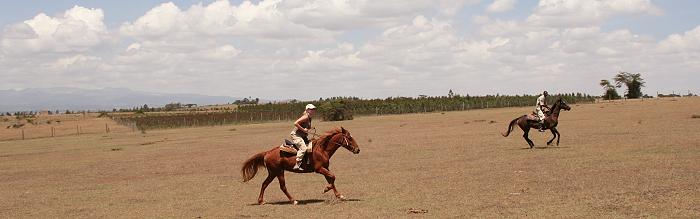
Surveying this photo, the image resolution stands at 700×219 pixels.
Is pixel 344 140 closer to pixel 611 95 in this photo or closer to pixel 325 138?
pixel 325 138

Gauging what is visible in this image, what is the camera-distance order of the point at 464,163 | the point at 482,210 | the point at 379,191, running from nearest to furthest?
the point at 482,210 < the point at 379,191 < the point at 464,163

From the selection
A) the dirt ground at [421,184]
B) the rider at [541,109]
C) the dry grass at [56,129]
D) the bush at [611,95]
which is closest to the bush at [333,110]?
the dry grass at [56,129]

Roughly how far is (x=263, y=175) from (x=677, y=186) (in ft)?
43.8

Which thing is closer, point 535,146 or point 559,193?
point 559,193

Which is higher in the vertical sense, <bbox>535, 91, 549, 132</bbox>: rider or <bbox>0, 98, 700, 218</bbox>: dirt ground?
<bbox>535, 91, 549, 132</bbox>: rider

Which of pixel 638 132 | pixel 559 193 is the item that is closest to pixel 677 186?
pixel 559 193

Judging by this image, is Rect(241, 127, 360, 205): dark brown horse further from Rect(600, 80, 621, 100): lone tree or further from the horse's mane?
Rect(600, 80, 621, 100): lone tree

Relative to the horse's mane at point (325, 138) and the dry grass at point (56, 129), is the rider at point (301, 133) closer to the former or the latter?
the horse's mane at point (325, 138)

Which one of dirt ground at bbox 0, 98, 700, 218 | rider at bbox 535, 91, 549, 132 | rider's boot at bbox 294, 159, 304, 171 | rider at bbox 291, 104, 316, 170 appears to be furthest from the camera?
rider at bbox 535, 91, 549, 132

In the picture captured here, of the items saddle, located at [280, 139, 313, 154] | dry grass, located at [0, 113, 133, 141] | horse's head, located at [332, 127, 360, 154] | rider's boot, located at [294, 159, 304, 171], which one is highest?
horse's head, located at [332, 127, 360, 154]

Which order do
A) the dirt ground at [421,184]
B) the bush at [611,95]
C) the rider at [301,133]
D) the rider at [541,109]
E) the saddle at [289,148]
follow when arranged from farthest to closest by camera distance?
1. the bush at [611,95]
2. the rider at [541,109]
3. the saddle at [289,148]
4. the rider at [301,133]
5. the dirt ground at [421,184]

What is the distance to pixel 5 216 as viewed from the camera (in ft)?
56.4

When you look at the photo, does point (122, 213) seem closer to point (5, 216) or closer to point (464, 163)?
point (5, 216)

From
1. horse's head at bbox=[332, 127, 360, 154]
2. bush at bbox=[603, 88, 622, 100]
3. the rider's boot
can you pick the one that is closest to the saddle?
the rider's boot
